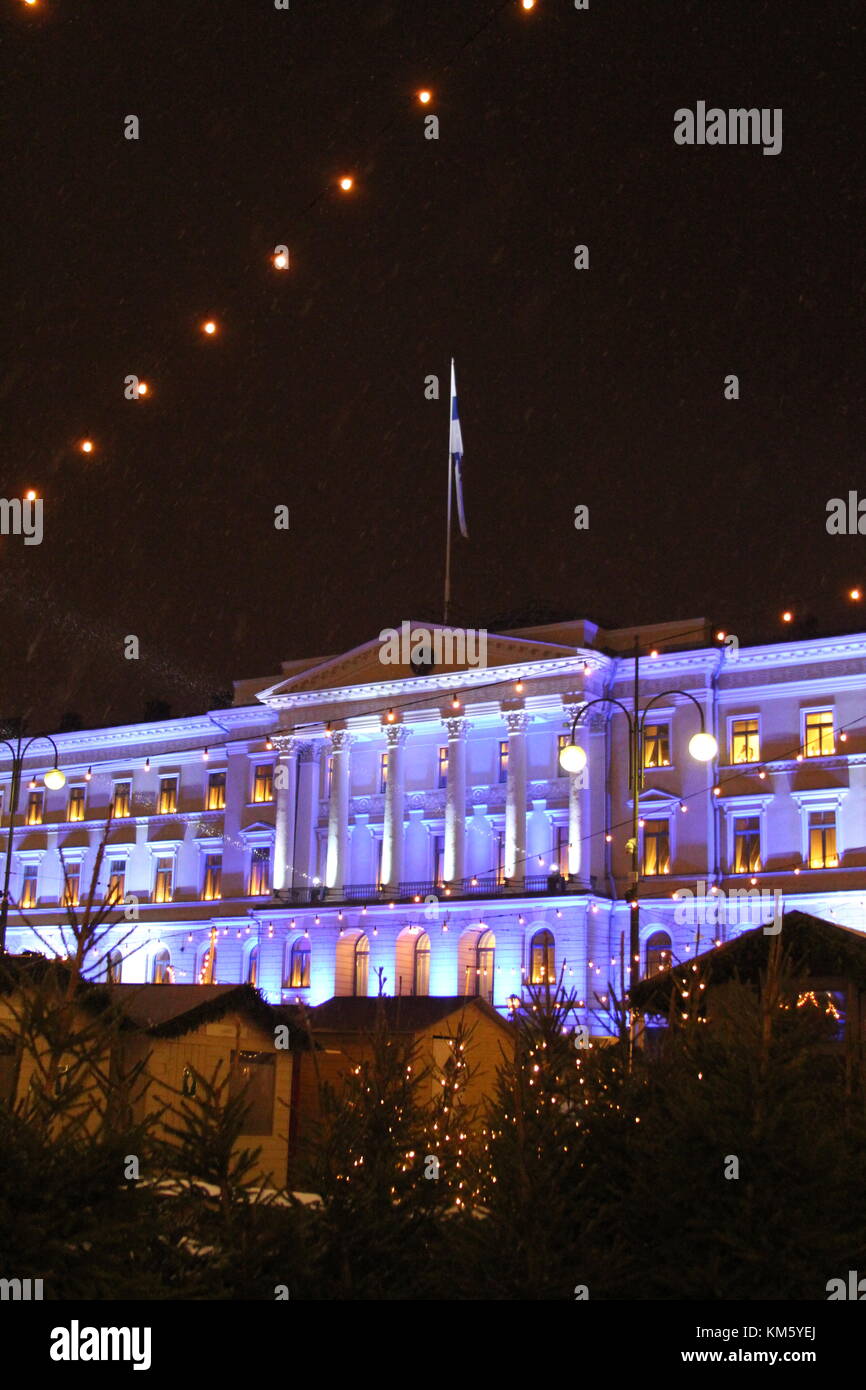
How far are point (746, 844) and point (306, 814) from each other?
17.7 metres

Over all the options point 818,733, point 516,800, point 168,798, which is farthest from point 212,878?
point 818,733

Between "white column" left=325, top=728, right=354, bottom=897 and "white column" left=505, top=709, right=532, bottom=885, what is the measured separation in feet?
22.7

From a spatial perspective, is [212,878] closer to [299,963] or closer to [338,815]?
[299,963]

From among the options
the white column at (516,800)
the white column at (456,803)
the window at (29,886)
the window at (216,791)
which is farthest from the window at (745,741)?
the window at (29,886)

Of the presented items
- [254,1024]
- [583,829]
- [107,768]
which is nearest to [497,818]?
[583,829]

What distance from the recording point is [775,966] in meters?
12.4

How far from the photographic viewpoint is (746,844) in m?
50.7

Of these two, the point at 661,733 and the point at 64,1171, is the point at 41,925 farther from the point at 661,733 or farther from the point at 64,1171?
the point at 64,1171

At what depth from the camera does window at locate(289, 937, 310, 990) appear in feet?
188

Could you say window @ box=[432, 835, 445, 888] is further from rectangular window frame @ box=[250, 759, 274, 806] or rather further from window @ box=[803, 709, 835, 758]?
window @ box=[803, 709, 835, 758]

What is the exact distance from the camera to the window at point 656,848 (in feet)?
169

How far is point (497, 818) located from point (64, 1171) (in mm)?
46823

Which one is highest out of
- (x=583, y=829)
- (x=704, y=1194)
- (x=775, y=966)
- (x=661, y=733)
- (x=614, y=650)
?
(x=614, y=650)

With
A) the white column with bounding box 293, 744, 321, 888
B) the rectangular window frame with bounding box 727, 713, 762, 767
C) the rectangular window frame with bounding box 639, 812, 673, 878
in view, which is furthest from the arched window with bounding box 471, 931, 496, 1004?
the rectangular window frame with bounding box 727, 713, 762, 767
